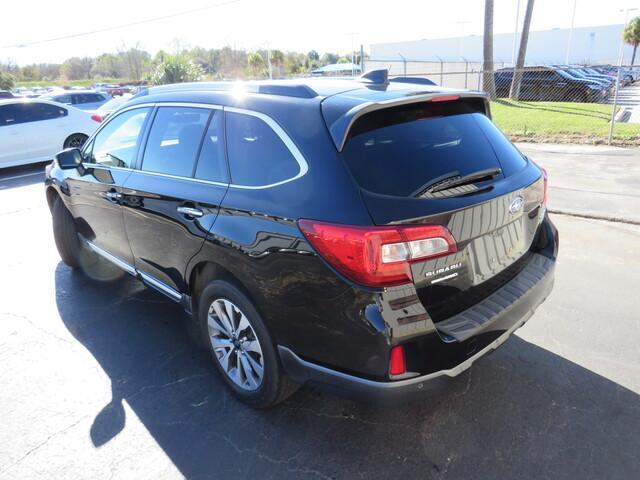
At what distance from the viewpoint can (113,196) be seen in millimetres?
3666

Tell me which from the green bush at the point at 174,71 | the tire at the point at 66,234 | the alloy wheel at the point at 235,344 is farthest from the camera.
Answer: the green bush at the point at 174,71

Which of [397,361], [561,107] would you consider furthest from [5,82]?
[397,361]

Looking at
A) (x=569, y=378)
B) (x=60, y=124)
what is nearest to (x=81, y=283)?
(x=569, y=378)

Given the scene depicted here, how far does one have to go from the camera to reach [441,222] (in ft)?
6.98

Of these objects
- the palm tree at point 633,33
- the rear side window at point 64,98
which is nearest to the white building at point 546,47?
the palm tree at point 633,33

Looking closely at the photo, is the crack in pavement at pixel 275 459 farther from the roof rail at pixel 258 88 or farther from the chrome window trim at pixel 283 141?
the roof rail at pixel 258 88

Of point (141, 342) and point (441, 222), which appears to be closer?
point (441, 222)

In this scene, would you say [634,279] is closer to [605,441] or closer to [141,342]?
[605,441]

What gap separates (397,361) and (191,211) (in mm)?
1518

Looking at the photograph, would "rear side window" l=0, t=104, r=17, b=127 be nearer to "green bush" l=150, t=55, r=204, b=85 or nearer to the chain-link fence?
the chain-link fence

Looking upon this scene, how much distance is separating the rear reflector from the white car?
11588 mm

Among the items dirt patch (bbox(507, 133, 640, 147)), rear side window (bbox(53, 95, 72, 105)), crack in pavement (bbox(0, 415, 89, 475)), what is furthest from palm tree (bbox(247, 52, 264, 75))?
crack in pavement (bbox(0, 415, 89, 475))

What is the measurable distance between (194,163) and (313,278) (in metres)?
1.26

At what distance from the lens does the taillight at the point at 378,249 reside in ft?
6.66
